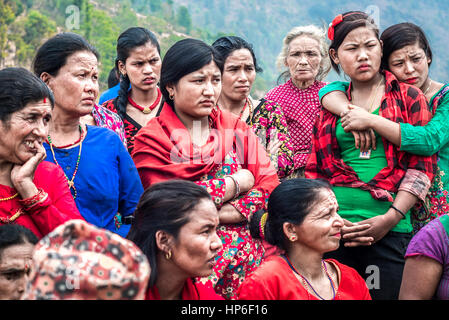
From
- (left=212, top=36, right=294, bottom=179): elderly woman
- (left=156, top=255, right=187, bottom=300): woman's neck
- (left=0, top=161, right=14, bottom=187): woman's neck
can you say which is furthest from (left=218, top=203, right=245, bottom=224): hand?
(left=0, top=161, right=14, bottom=187): woman's neck

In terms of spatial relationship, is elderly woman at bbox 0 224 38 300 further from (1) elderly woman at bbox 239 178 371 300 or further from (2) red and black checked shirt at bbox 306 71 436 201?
(2) red and black checked shirt at bbox 306 71 436 201

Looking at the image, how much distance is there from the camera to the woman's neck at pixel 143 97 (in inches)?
183

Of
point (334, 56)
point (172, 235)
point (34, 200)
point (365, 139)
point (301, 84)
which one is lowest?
point (172, 235)

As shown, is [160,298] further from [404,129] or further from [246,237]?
[404,129]

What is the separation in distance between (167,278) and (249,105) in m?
2.10

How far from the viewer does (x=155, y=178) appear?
333cm

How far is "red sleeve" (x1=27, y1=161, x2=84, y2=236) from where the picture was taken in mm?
2779

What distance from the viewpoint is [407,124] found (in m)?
3.51

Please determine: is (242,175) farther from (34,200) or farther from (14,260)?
(14,260)

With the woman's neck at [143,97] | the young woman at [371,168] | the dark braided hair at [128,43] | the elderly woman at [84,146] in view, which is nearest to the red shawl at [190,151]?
the elderly woman at [84,146]

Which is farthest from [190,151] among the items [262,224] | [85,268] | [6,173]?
[85,268]

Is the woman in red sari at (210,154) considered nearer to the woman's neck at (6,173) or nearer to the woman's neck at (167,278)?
the woman's neck at (167,278)

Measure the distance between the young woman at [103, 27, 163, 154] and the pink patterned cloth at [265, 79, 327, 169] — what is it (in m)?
1.02
